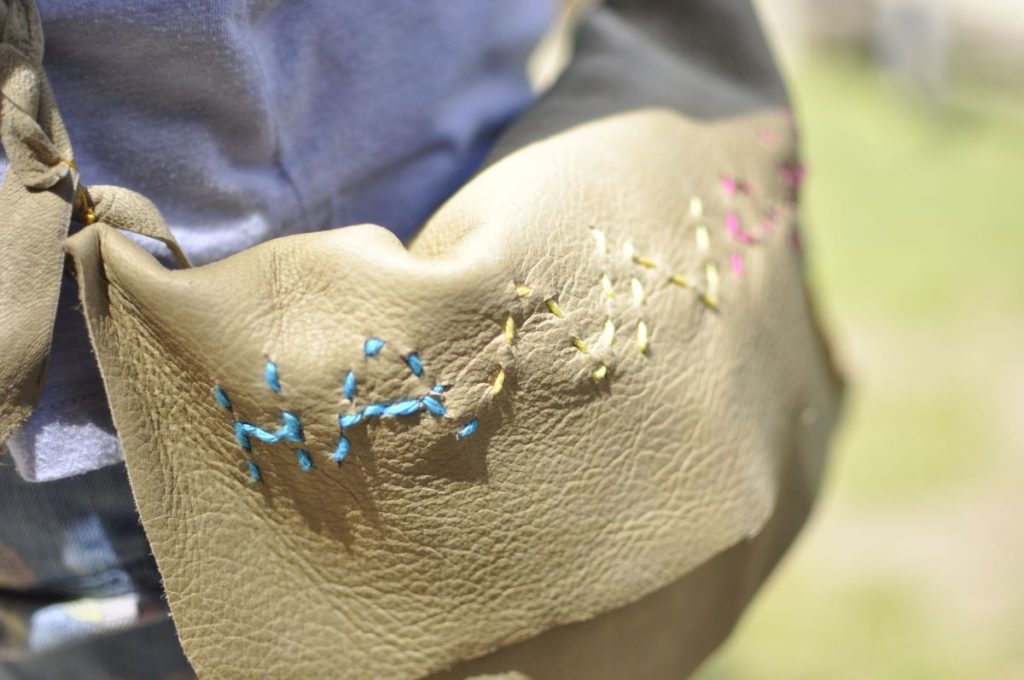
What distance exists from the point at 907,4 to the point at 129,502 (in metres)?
3.41

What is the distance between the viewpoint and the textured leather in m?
0.54

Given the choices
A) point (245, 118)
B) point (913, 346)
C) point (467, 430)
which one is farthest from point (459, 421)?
point (913, 346)

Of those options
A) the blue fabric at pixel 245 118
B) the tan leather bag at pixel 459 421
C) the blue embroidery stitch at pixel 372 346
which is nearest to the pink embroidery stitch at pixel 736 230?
the tan leather bag at pixel 459 421

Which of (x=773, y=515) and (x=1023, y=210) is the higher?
(x=773, y=515)

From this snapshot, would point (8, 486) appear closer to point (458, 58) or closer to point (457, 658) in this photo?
point (457, 658)

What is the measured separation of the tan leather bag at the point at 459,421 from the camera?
554mm

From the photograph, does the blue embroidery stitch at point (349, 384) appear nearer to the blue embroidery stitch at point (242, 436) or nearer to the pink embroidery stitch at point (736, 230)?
the blue embroidery stitch at point (242, 436)

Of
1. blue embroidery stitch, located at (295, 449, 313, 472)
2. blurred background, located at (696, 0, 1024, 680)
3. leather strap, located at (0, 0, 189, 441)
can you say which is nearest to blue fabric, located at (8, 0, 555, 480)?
leather strap, located at (0, 0, 189, 441)

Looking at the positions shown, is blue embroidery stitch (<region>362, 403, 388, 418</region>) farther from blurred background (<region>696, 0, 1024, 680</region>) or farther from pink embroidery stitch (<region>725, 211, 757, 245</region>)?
blurred background (<region>696, 0, 1024, 680</region>)

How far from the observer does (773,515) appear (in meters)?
0.77

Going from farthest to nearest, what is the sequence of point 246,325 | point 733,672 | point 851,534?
point 851,534 → point 733,672 → point 246,325

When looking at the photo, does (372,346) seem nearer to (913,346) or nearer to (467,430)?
(467,430)

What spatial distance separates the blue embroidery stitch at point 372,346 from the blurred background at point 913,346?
69 centimetres

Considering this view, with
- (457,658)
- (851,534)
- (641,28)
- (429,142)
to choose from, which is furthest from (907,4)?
(457,658)
